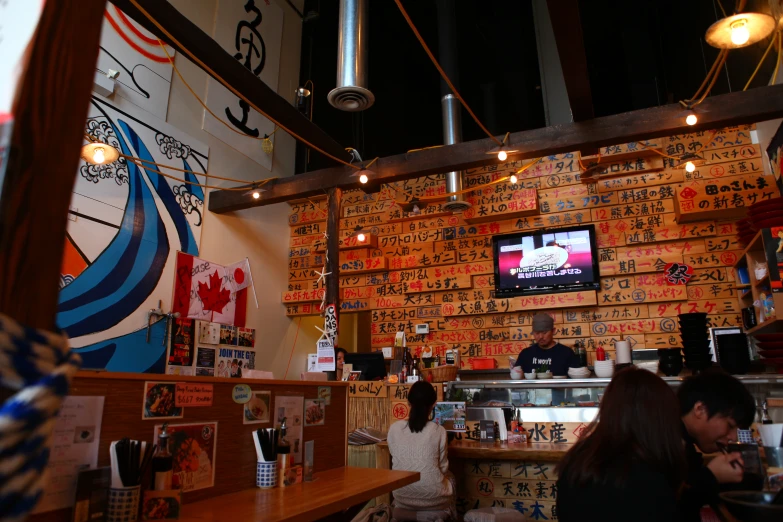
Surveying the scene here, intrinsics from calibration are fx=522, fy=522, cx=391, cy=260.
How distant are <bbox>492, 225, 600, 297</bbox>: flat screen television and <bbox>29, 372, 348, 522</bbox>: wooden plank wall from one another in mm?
4231

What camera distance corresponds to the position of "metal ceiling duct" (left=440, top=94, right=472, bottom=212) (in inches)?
267

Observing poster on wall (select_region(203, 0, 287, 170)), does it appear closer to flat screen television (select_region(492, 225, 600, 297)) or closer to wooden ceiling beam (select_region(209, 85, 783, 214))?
wooden ceiling beam (select_region(209, 85, 783, 214))

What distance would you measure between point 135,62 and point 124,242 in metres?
2.02

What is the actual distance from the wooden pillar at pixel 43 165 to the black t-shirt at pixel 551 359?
4.81m

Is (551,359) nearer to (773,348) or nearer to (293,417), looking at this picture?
(773,348)

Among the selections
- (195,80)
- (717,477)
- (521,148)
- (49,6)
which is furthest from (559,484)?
(195,80)

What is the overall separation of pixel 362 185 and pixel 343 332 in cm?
510

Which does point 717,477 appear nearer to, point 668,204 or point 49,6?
point 49,6

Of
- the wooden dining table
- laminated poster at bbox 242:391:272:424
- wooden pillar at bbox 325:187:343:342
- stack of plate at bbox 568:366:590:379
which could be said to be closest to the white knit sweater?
the wooden dining table

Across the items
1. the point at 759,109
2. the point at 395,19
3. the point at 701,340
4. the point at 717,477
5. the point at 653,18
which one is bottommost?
the point at 717,477

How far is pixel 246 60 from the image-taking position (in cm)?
730

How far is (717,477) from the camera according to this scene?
1896 millimetres

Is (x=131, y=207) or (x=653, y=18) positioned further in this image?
(x=653, y=18)

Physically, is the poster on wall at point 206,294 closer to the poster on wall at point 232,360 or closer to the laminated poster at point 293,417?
the poster on wall at point 232,360
